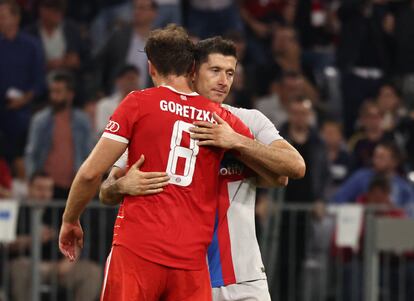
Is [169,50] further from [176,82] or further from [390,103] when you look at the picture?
[390,103]

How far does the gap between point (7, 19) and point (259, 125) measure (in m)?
7.49

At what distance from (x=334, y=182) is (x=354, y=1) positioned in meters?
3.18

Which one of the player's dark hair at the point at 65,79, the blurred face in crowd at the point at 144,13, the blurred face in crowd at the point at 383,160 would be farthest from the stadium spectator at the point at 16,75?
the blurred face in crowd at the point at 383,160

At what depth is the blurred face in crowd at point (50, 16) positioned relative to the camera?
541 inches

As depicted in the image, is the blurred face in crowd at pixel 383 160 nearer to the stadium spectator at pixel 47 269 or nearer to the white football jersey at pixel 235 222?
the stadium spectator at pixel 47 269

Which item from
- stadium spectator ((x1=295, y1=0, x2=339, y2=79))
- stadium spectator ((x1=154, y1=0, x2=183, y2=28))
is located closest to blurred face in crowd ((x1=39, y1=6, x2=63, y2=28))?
stadium spectator ((x1=154, y1=0, x2=183, y2=28))

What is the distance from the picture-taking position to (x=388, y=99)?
14.4m

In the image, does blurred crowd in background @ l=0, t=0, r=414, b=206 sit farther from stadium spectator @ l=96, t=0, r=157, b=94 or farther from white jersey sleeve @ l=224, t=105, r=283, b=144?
white jersey sleeve @ l=224, t=105, r=283, b=144

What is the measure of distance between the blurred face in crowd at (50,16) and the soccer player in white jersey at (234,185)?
25.6 feet

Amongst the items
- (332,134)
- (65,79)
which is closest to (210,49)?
(65,79)

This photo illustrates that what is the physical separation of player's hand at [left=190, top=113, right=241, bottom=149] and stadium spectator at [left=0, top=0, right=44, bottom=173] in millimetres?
7242

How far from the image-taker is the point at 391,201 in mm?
11617

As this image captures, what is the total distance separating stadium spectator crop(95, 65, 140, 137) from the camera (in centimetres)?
1253

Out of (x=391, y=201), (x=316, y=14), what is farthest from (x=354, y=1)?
(x=391, y=201)
